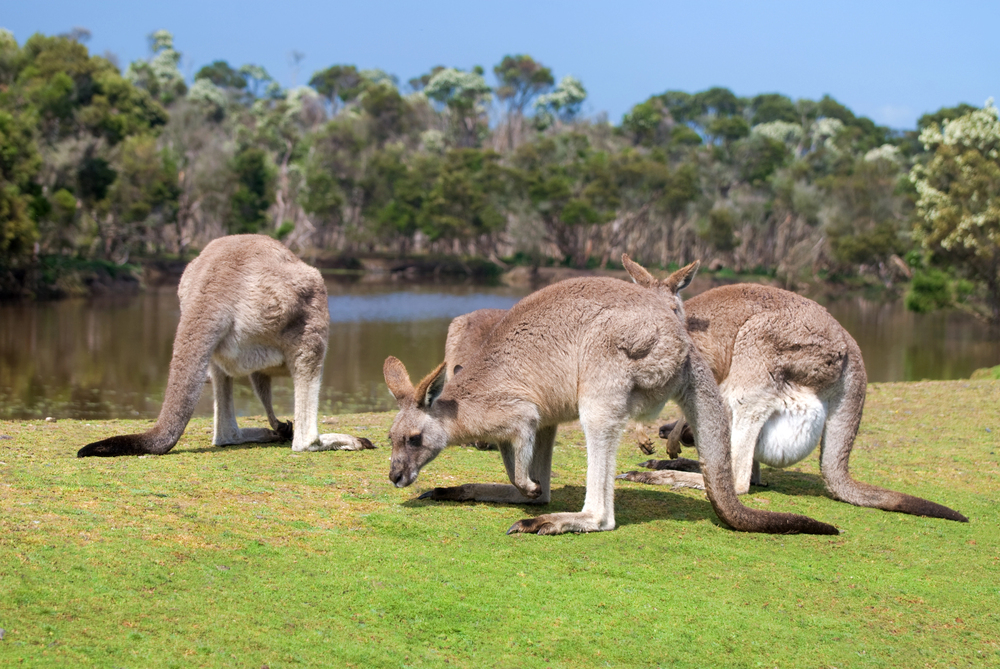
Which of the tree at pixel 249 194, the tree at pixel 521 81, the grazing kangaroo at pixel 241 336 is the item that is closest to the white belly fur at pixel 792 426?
the grazing kangaroo at pixel 241 336

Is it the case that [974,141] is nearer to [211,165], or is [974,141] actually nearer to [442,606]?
[442,606]

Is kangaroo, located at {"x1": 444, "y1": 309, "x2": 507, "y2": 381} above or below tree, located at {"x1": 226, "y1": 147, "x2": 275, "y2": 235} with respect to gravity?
below

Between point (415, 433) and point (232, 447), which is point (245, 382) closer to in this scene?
point (232, 447)

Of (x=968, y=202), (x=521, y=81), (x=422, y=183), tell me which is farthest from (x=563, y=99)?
(x=968, y=202)

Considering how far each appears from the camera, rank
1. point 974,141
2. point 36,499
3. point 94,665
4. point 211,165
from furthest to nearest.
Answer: point 211,165
point 974,141
point 36,499
point 94,665

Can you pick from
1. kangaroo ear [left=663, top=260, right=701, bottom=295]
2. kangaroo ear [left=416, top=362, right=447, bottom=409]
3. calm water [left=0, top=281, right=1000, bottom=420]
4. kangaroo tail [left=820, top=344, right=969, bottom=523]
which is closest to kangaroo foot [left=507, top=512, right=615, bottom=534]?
kangaroo ear [left=416, top=362, right=447, bottom=409]

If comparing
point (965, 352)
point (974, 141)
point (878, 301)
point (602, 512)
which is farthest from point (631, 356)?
point (878, 301)

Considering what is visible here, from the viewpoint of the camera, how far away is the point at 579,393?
5180 millimetres

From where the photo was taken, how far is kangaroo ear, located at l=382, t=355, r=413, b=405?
A: 528 centimetres

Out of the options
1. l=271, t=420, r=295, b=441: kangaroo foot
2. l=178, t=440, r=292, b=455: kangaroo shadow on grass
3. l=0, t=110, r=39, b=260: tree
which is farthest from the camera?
l=0, t=110, r=39, b=260: tree

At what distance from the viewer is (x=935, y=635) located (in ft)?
13.9

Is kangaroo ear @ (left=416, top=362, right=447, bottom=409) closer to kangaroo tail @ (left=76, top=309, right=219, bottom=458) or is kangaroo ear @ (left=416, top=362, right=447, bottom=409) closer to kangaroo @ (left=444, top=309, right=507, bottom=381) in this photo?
kangaroo tail @ (left=76, top=309, right=219, bottom=458)

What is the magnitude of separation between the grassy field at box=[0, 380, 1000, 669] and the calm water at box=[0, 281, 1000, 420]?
896 cm

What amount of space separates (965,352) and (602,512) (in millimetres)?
25773
